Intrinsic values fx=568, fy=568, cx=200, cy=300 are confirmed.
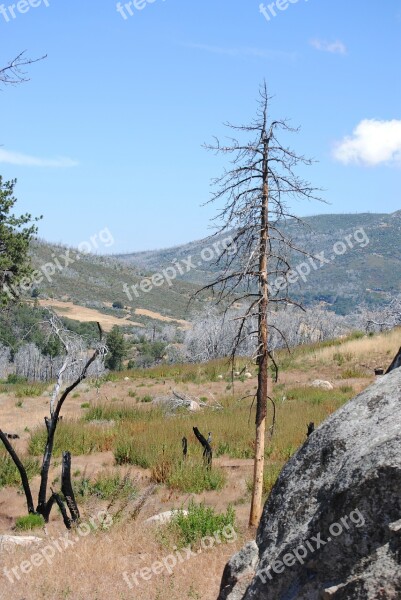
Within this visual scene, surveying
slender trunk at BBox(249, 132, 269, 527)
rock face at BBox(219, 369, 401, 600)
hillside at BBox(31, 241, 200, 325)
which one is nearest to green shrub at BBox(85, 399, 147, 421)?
slender trunk at BBox(249, 132, 269, 527)

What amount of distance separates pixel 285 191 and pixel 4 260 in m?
15.0

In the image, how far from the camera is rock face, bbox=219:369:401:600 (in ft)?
11.8

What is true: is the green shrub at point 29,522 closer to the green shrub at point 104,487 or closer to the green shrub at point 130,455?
the green shrub at point 104,487

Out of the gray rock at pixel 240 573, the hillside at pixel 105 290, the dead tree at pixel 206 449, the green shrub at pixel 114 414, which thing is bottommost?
the green shrub at pixel 114 414

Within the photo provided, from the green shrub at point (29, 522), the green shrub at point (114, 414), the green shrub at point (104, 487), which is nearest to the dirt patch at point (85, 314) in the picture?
the green shrub at point (114, 414)

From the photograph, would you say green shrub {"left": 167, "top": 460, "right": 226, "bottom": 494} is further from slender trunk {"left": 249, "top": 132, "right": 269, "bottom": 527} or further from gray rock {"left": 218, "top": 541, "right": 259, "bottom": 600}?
gray rock {"left": 218, "top": 541, "right": 259, "bottom": 600}

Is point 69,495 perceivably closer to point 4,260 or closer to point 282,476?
point 282,476

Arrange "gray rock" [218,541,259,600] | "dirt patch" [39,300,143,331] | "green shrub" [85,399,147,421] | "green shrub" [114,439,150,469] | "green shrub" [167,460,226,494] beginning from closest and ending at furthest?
"gray rock" [218,541,259,600]
"green shrub" [167,460,226,494]
"green shrub" [114,439,150,469]
"green shrub" [85,399,147,421]
"dirt patch" [39,300,143,331]

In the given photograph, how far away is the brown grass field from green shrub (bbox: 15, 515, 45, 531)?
7.4 inches

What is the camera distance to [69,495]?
30.6 feet

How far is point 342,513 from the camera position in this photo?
3887mm

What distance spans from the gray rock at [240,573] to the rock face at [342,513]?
5.5 inches

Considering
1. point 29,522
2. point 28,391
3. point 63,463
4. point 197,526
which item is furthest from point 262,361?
point 28,391

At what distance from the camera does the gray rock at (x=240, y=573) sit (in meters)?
4.53
